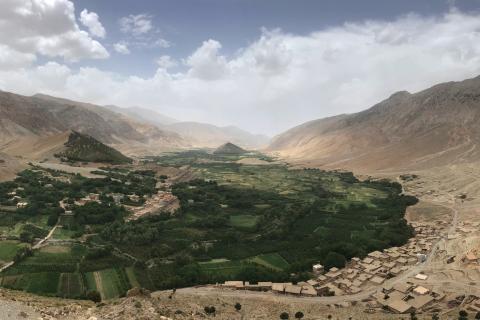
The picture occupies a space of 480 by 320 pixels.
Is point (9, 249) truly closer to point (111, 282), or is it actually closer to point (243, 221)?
point (111, 282)

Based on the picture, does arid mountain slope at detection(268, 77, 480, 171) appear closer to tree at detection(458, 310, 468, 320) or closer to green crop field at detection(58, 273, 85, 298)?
tree at detection(458, 310, 468, 320)

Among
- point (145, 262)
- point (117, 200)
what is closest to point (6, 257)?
point (145, 262)

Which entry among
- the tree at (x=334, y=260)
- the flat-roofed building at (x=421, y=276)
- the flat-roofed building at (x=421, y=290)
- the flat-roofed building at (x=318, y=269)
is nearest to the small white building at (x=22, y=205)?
the flat-roofed building at (x=318, y=269)

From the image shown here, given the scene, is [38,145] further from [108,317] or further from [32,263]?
[108,317]

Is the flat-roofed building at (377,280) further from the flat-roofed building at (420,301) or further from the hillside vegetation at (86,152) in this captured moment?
the hillside vegetation at (86,152)

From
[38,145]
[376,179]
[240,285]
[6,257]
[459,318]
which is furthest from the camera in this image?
[38,145]

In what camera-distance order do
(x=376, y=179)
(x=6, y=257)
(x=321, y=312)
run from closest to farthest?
(x=321, y=312) < (x=6, y=257) < (x=376, y=179)
